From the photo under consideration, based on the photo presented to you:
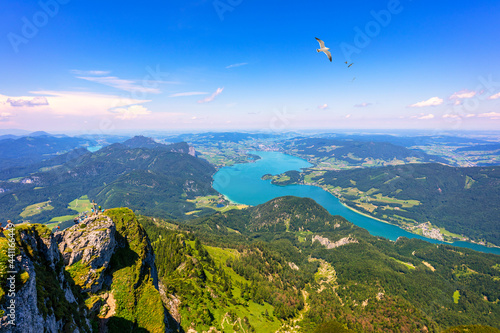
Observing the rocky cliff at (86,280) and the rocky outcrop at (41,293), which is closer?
the rocky outcrop at (41,293)

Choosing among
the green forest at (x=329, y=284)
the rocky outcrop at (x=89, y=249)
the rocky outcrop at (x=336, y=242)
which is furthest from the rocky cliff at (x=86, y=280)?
the rocky outcrop at (x=336, y=242)

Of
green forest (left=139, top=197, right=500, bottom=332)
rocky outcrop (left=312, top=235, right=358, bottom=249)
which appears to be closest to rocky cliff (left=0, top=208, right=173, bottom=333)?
green forest (left=139, top=197, right=500, bottom=332)

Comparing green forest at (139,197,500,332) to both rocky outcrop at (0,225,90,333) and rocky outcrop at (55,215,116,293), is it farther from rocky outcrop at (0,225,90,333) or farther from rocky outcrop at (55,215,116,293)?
rocky outcrop at (0,225,90,333)

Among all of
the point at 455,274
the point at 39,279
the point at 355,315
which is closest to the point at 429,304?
the point at 355,315

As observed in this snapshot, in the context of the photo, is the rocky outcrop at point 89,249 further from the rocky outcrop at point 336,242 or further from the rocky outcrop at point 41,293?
the rocky outcrop at point 336,242

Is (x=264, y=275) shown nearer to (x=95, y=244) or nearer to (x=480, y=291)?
(x=95, y=244)

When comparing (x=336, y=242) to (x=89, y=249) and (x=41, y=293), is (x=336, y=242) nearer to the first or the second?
(x=89, y=249)
